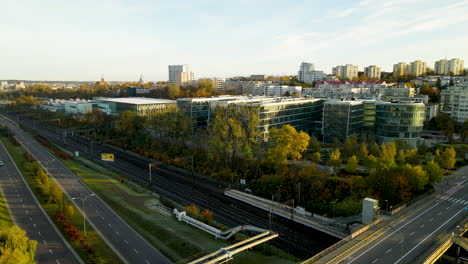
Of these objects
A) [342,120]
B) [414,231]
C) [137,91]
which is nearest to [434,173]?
[414,231]

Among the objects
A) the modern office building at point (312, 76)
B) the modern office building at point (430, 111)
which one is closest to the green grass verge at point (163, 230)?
the modern office building at point (430, 111)

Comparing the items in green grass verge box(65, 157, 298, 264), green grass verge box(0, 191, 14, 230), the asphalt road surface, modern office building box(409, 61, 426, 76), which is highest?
modern office building box(409, 61, 426, 76)

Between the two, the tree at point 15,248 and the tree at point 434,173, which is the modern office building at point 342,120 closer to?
the tree at point 434,173

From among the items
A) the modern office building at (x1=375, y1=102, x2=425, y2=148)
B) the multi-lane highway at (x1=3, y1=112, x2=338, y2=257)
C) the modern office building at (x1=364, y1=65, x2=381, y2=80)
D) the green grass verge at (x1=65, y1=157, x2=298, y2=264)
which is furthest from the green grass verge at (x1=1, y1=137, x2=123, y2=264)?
the modern office building at (x1=364, y1=65, x2=381, y2=80)

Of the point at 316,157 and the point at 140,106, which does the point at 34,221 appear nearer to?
the point at 316,157

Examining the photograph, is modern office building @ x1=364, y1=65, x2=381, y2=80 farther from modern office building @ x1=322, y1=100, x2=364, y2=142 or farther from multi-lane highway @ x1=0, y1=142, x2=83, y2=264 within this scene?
multi-lane highway @ x1=0, y1=142, x2=83, y2=264

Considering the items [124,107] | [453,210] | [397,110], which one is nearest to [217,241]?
[453,210]

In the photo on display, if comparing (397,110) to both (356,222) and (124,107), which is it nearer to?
(356,222)
